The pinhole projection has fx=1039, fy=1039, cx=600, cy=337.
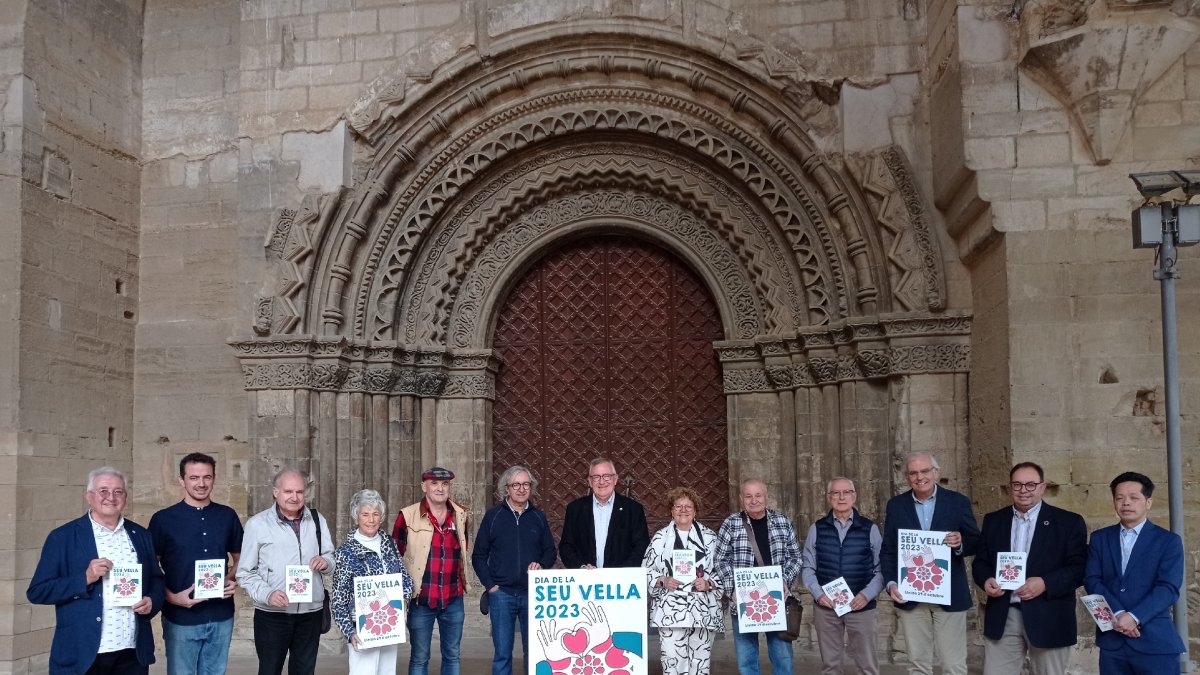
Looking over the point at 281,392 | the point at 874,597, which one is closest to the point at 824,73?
the point at 874,597

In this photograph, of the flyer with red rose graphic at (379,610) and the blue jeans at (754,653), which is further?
the blue jeans at (754,653)

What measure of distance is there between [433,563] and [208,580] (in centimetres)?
129

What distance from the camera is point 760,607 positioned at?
19.2ft

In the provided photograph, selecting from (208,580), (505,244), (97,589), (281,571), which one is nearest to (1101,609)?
(281,571)

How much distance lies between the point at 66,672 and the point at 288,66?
20.0ft

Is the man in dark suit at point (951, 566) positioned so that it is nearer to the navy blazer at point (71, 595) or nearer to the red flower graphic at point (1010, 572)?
the red flower graphic at point (1010, 572)

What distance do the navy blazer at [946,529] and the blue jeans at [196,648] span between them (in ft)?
11.7

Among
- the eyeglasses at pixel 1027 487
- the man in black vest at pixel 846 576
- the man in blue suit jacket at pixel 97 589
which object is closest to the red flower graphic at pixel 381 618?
the man in blue suit jacket at pixel 97 589

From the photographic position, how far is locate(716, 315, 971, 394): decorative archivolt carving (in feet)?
26.2

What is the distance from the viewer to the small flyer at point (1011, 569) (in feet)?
17.1

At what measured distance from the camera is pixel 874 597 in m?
5.79

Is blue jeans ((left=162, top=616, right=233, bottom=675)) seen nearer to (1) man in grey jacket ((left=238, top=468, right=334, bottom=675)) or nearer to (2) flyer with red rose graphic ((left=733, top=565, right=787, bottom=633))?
(1) man in grey jacket ((left=238, top=468, right=334, bottom=675))

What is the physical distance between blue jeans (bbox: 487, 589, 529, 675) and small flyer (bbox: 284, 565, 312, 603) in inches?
49.3

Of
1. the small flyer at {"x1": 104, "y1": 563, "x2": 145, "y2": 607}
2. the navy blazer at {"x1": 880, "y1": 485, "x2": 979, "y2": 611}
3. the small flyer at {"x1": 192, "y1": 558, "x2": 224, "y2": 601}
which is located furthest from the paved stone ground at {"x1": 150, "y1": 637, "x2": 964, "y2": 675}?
the small flyer at {"x1": 104, "y1": 563, "x2": 145, "y2": 607}
